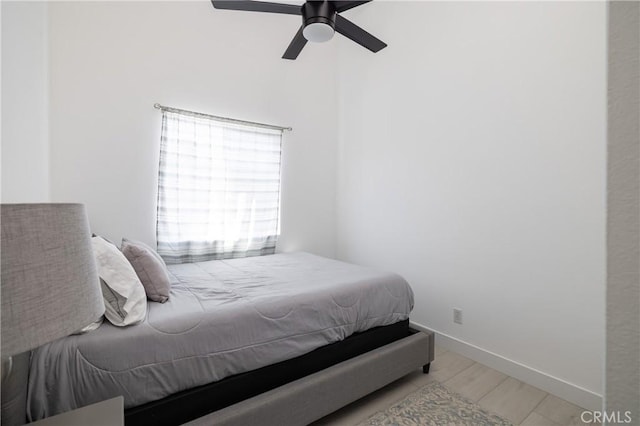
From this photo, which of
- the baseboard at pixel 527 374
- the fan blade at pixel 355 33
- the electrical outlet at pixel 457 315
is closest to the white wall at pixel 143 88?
the fan blade at pixel 355 33

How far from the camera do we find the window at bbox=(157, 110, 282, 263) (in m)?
2.59

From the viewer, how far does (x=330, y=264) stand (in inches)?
99.0

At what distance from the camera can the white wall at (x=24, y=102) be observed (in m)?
1.19

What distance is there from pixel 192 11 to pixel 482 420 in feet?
12.5

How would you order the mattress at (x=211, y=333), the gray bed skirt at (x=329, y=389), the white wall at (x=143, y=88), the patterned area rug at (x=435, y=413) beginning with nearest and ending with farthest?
the mattress at (x=211, y=333), the gray bed skirt at (x=329, y=389), the patterned area rug at (x=435, y=413), the white wall at (x=143, y=88)

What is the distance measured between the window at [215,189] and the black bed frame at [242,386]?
160cm

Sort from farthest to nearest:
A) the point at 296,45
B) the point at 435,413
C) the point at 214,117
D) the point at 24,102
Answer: the point at 214,117, the point at 296,45, the point at 435,413, the point at 24,102

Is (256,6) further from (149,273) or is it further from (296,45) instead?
(149,273)

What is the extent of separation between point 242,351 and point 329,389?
1.74 ft

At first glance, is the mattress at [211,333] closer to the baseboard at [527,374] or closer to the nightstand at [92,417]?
the nightstand at [92,417]

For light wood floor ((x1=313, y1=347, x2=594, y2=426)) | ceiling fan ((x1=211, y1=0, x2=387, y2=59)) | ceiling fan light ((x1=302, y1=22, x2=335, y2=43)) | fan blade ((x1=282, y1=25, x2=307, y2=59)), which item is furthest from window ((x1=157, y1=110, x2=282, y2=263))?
light wood floor ((x1=313, y1=347, x2=594, y2=426))

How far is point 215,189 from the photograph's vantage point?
280 cm

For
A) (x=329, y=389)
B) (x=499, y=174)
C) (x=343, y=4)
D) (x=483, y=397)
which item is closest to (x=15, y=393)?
(x=329, y=389)

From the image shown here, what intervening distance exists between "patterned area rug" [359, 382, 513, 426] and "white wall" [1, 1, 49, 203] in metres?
2.11
